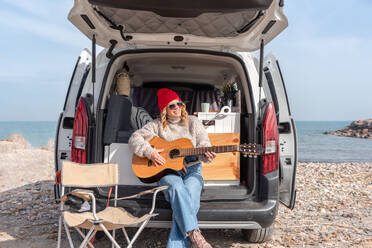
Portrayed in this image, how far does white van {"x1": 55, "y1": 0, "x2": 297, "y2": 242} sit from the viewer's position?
2.58m

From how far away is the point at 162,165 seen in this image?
2.84m

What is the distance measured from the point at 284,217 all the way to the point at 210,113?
166cm

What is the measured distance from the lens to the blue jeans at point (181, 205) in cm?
250

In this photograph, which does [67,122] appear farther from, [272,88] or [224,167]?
[272,88]

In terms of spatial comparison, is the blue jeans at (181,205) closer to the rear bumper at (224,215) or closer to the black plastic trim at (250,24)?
the rear bumper at (224,215)

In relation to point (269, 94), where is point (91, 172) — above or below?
below

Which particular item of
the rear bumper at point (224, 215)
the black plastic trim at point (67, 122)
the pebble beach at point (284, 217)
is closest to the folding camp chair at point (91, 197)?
the rear bumper at point (224, 215)

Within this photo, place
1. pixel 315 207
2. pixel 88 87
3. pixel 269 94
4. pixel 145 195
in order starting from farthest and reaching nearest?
1. pixel 315 207
2. pixel 269 94
3. pixel 88 87
4. pixel 145 195

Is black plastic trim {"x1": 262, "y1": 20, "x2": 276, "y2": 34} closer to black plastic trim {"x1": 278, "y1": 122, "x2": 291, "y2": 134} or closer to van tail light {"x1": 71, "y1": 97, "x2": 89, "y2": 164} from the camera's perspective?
black plastic trim {"x1": 278, "y1": 122, "x2": 291, "y2": 134}

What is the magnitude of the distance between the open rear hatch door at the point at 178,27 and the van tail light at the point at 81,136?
0.68 m

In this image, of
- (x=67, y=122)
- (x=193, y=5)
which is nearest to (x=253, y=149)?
(x=193, y=5)

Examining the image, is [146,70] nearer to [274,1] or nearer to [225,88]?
[225,88]

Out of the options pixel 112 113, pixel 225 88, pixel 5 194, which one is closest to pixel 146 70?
pixel 225 88

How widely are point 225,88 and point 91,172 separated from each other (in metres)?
2.12
